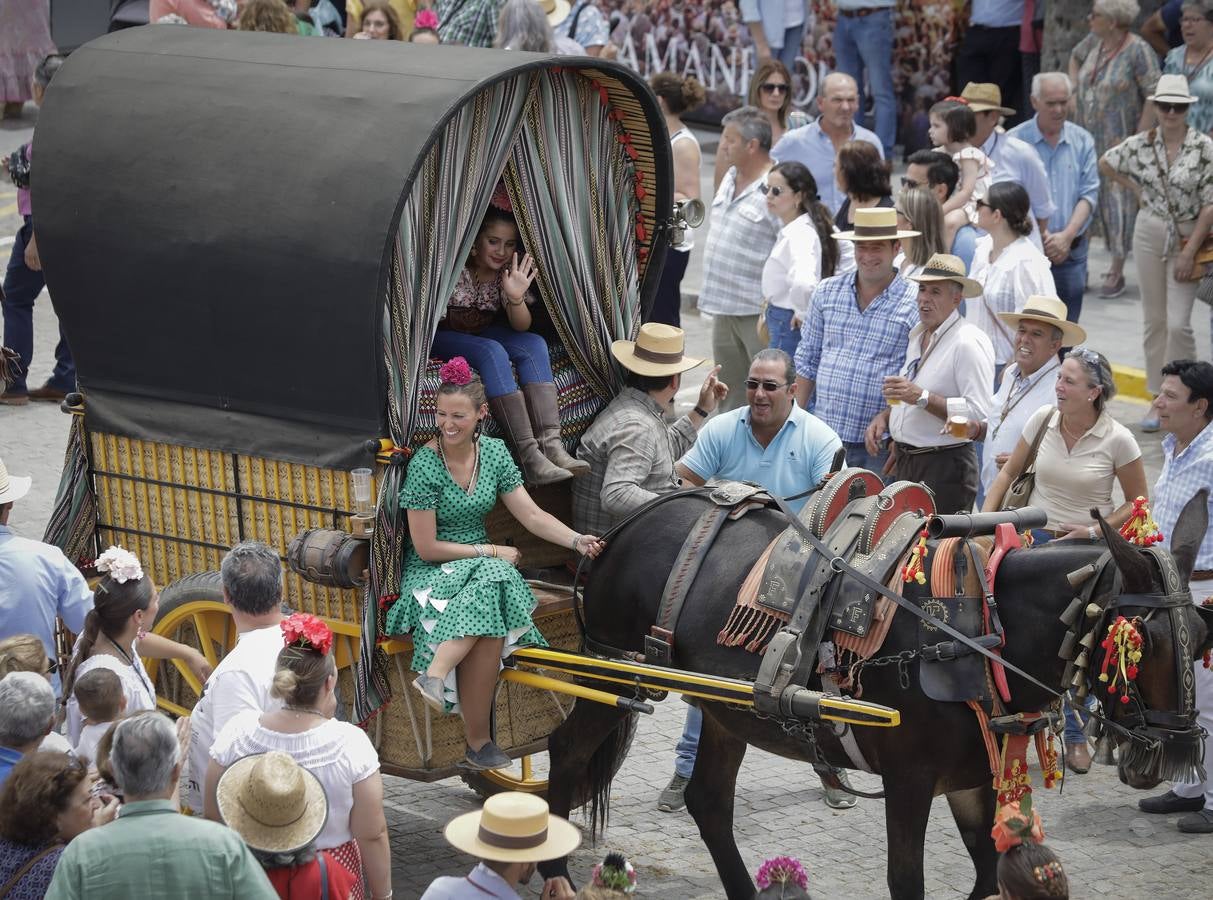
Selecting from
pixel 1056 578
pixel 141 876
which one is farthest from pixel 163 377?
pixel 1056 578

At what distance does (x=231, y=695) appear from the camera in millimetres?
5578

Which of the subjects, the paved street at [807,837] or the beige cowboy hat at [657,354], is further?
the beige cowboy hat at [657,354]

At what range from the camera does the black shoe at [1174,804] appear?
7.41 metres

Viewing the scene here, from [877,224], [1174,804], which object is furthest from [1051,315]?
[1174,804]

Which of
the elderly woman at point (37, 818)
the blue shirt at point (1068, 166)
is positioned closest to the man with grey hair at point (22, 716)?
the elderly woman at point (37, 818)

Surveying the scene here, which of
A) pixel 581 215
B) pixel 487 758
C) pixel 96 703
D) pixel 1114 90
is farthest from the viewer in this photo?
pixel 1114 90

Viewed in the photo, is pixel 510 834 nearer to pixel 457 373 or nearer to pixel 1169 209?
pixel 457 373

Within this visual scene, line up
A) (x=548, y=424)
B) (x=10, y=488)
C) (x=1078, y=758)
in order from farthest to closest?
(x=1078, y=758), (x=548, y=424), (x=10, y=488)

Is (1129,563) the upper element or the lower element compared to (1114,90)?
lower

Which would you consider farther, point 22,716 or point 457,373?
point 457,373

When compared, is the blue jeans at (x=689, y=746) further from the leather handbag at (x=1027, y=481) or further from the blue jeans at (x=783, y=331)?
the blue jeans at (x=783, y=331)

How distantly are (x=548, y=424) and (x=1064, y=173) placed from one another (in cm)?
705

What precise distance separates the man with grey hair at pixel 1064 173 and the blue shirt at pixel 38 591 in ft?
26.8

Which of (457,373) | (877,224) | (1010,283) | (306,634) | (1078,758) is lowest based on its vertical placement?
(1078,758)
